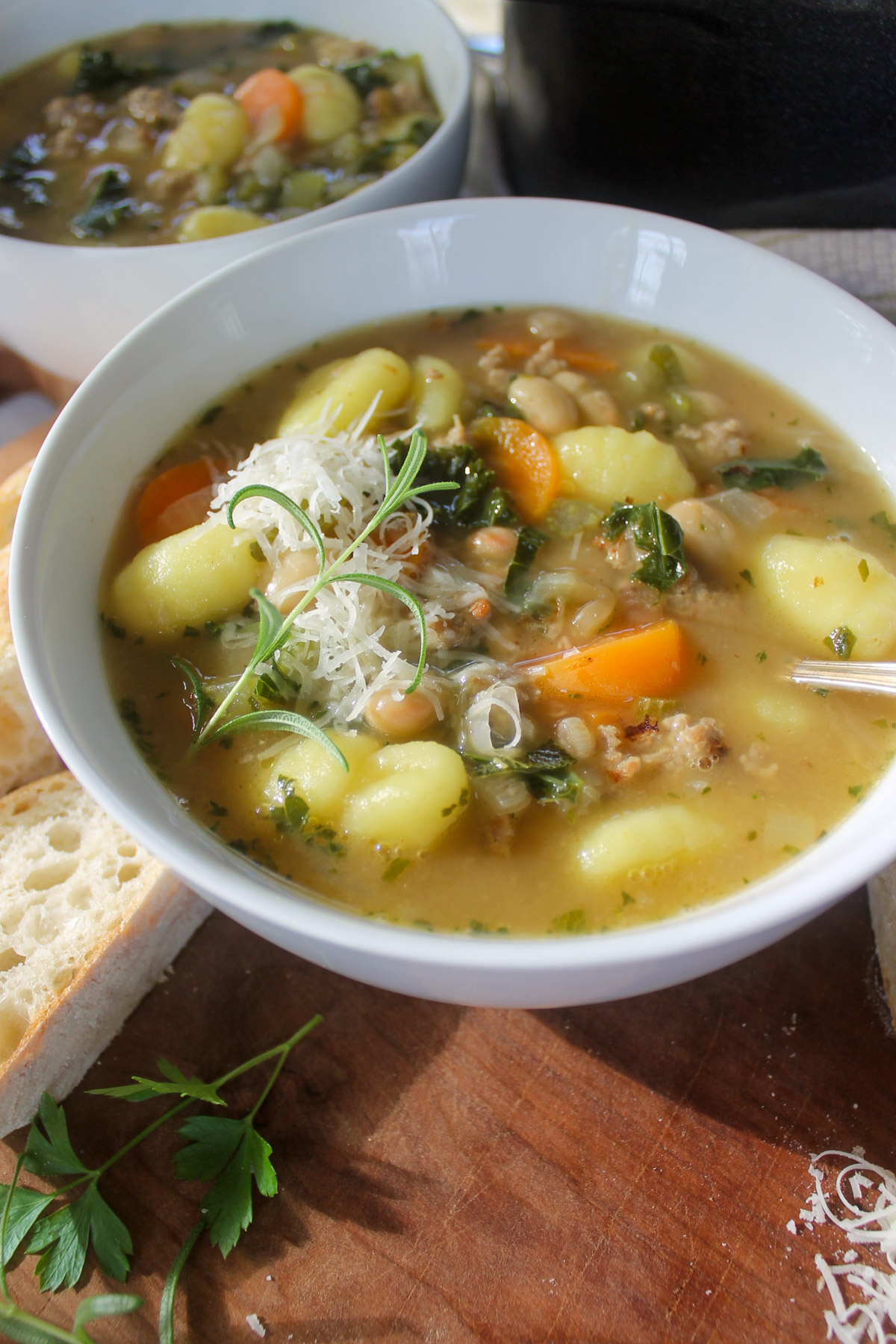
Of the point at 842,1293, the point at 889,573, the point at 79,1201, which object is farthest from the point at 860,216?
the point at 79,1201

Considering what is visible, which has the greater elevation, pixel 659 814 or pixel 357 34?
pixel 357 34

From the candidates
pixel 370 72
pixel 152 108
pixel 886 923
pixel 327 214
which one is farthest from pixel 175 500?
pixel 370 72

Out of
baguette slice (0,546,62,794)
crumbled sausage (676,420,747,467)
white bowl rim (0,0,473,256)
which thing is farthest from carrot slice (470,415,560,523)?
baguette slice (0,546,62,794)

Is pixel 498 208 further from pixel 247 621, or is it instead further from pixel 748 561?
pixel 247 621

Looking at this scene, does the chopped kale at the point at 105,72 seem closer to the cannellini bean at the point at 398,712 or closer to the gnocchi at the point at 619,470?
the gnocchi at the point at 619,470

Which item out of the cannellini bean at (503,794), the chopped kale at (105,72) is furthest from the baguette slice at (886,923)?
the chopped kale at (105,72)
